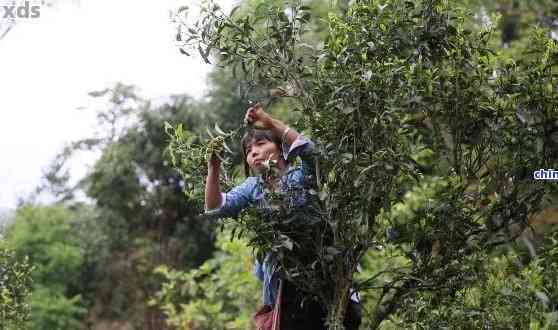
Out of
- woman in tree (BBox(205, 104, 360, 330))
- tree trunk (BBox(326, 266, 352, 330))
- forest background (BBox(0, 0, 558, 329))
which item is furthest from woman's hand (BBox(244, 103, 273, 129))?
tree trunk (BBox(326, 266, 352, 330))

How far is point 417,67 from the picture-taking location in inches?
88.7

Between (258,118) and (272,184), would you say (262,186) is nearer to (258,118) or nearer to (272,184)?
(272,184)

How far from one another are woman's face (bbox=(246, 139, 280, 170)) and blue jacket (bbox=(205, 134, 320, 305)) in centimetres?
4

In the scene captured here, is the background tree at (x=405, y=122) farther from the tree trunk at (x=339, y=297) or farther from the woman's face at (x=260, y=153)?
the woman's face at (x=260, y=153)

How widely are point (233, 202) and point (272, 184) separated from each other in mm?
140

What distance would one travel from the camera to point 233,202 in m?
2.26

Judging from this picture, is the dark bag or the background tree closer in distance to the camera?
the background tree

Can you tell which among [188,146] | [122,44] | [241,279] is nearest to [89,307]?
[122,44]

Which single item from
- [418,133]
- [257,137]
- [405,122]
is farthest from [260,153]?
[418,133]

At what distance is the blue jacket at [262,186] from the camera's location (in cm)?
218

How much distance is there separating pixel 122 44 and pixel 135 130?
165cm

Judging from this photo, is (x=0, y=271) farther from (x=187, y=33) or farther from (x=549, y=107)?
(x=549, y=107)

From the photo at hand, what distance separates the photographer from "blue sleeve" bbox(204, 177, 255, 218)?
7.34ft

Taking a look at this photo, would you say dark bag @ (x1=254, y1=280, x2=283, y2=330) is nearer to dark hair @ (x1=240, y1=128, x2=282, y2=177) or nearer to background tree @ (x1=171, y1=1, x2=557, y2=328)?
background tree @ (x1=171, y1=1, x2=557, y2=328)
